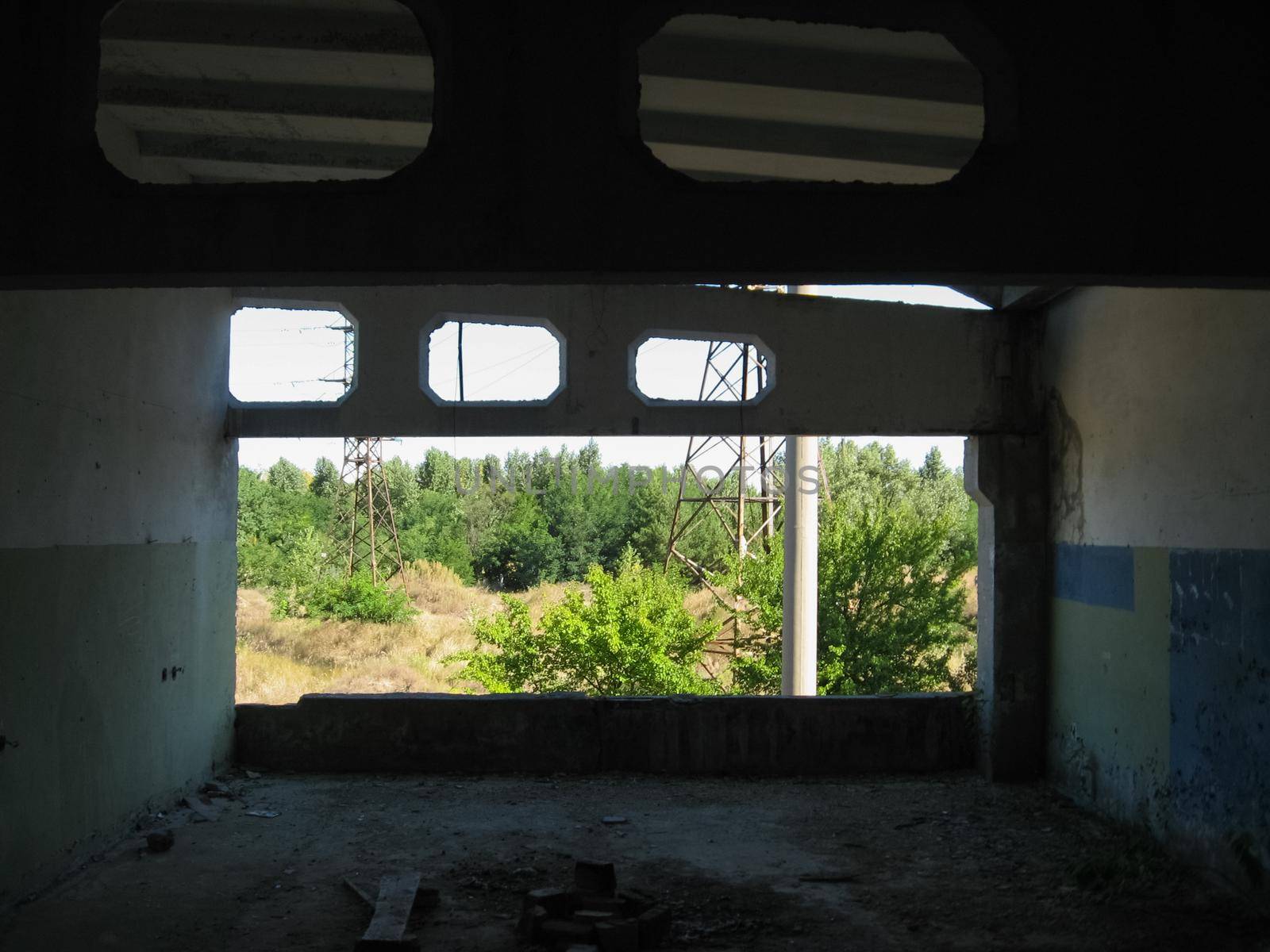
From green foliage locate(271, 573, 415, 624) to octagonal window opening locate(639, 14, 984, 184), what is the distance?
23895 mm

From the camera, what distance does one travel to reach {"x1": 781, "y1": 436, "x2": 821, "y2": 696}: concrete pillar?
16.9 m

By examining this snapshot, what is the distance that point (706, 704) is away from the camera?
881cm

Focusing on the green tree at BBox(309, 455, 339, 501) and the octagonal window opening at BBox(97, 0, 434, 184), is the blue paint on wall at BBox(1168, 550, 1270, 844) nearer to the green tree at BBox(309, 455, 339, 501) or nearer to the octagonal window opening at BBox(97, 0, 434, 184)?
the octagonal window opening at BBox(97, 0, 434, 184)

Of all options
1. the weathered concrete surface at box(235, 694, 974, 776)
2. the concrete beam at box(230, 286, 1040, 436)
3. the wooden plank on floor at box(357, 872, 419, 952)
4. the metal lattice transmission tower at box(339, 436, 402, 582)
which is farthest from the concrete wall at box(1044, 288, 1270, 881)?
the metal lattice transmission tower at box(339, 436, 402, 582)

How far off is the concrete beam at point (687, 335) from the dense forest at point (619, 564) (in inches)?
364

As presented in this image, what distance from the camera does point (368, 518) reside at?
1388 inches

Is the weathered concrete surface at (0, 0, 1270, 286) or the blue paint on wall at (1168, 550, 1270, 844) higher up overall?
the weathered concrete surface at (0, 0, 1270, 286)

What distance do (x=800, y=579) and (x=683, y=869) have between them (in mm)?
11099

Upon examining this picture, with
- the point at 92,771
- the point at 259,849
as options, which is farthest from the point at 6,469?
the point at 259,849

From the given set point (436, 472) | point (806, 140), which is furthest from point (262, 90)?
point (436, 472)

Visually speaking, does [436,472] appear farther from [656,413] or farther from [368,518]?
[656,413]

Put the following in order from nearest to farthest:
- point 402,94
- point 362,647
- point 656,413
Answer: point 402,94 < point 656,413 < point 362,647

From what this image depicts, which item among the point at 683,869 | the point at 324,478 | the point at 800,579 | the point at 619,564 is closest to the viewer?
the point at 683,869

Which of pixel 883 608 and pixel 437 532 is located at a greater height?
pixel 437 532
